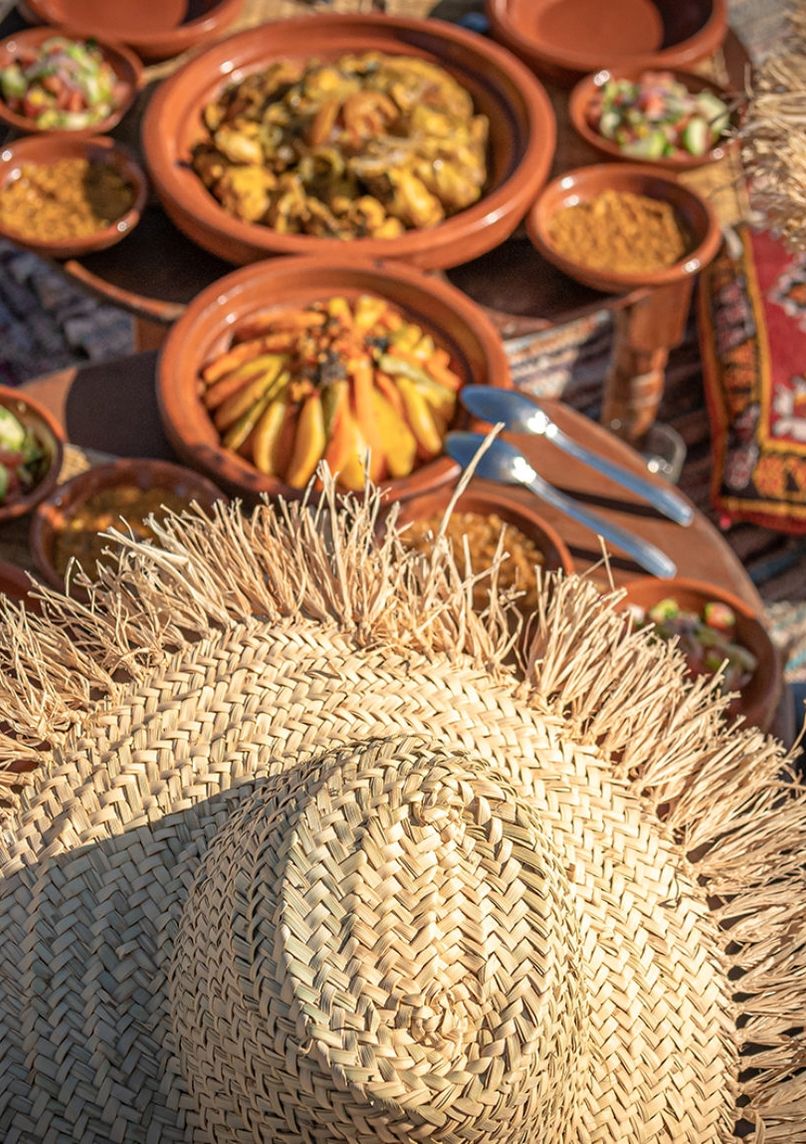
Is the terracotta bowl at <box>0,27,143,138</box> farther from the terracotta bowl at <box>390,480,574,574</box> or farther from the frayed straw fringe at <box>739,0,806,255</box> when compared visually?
the frayed straw fringe at <box>739,0,806,255</box>

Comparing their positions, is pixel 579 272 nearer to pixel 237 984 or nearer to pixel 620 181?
pixel 620 181

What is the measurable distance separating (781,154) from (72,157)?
3.97 feet

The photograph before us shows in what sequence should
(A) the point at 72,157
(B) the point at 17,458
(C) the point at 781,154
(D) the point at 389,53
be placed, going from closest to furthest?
(C) the point at 781,154 → (B) the point at 17,458 → (A) the point at 72,157 → (D) the point at 389,53

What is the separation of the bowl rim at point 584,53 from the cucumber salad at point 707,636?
3.78 ft

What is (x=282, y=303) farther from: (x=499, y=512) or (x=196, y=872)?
(x=196, y=872)

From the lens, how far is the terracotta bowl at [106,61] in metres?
1.95

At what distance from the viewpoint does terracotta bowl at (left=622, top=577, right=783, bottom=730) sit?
4.68 feet

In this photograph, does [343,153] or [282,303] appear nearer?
[282,303]

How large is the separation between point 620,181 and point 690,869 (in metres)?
1.39

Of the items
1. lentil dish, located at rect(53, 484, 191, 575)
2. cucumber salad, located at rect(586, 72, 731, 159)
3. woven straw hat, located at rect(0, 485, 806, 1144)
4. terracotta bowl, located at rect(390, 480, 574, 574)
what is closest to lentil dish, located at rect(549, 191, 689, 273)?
cucumber salad, located at rect(586, 72, 731, 159)

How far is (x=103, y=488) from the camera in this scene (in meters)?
1.46

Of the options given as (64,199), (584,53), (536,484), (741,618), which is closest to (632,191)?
(584,53)

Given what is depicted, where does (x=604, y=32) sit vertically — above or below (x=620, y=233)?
above

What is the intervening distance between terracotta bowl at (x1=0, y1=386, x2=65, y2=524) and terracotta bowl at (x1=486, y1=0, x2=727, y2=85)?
46.1 inches
